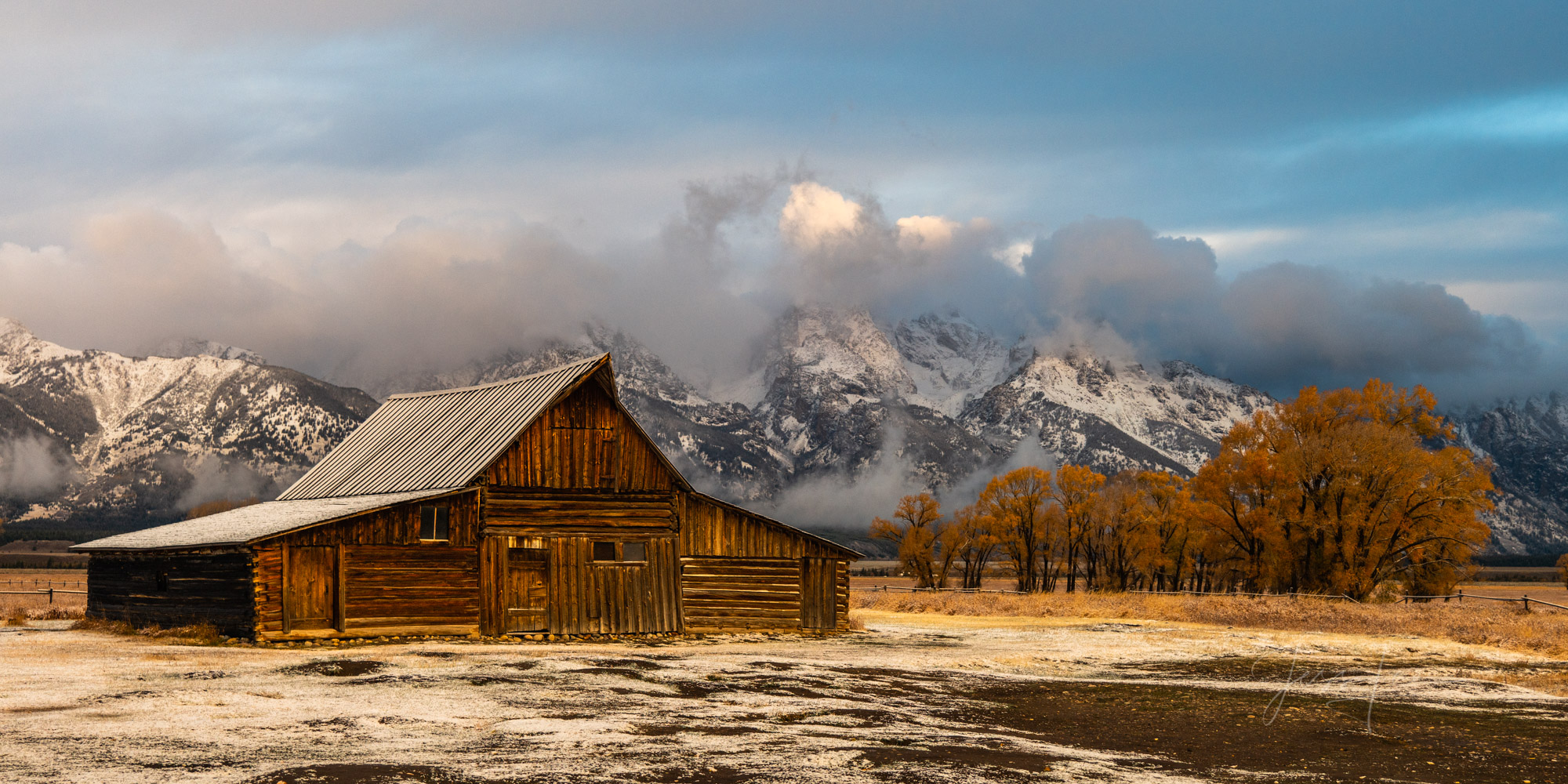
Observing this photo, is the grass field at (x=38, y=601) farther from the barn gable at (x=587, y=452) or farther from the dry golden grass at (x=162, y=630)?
the barn gable at (x=587, y=452)

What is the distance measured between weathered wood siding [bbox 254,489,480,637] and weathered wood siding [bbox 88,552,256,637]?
0.65 m

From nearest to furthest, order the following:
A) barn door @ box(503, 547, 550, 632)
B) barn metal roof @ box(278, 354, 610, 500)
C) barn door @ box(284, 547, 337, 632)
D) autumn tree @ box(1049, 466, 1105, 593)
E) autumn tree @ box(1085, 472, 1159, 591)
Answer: barn door @ box(284, 547, 337, 632) < barn door @ box(503, 547, 550, 632) < barn metal roof @ box(278, 354, 610, 500) < autumn tree @ box(1085, 472, 1159, 591) < autumn tree @ box(1049, 466, 1105, 593)

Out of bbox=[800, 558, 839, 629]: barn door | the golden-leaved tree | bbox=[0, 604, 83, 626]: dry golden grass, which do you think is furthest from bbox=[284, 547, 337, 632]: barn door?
the golden-leaved tree

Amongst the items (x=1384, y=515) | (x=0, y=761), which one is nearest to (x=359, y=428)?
(x=0, y=761)

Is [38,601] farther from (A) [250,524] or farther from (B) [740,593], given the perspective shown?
(B) [740,593]

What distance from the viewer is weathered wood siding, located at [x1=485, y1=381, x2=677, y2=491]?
36812mm

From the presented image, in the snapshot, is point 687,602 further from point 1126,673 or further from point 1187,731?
point 1187,731

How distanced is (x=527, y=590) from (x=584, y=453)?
4.36m

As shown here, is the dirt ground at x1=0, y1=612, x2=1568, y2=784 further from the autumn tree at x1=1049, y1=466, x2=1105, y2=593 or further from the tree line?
the autumn tree at x1=1049, y1=466, x2=1105, y2=593

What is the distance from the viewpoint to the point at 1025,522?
99.1 m

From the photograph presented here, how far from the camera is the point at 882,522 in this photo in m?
112

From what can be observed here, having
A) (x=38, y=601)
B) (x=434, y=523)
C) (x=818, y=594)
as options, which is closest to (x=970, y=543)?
(x=818, y=594)

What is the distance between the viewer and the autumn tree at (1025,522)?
324 ft

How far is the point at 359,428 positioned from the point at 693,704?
1194 inches
